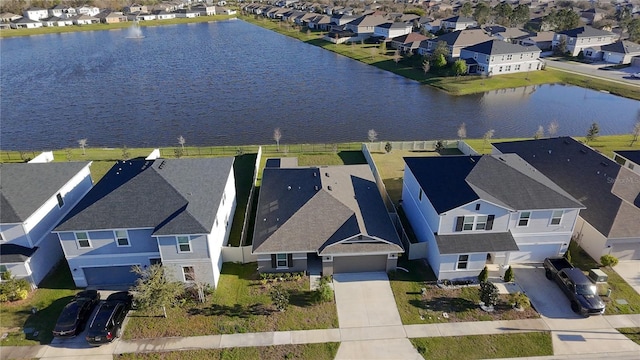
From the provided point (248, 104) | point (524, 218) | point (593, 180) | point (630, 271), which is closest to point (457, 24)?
point (248, 104)

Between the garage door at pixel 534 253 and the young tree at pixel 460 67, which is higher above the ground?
the young tree at pixel 460 67

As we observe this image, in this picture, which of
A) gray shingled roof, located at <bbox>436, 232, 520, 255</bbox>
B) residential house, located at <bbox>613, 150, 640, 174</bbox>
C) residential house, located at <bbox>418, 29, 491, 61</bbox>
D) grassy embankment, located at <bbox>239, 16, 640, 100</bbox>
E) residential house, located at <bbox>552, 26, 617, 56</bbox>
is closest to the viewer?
gray shingled roof, located at <bbox>436, 232, 520, 255</bbox>

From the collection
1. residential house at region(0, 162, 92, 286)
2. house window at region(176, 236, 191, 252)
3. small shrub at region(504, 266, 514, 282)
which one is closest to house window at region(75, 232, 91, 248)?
residential house at region(0, 162, 92, 286)

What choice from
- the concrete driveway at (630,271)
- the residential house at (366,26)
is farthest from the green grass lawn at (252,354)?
the residential house at (366,26)

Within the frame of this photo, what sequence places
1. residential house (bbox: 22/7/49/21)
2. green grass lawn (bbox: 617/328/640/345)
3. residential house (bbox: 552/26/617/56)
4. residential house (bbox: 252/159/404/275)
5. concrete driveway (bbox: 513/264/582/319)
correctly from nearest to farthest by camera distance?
green grass lawn (bbox: 617/328/640/345)
concrete driveway (bbox: 513/264/582/319)
residential house (bbox: 252/159/404/275)
residential house (bbox: 552/26/617/56)
residential house (bbox: 22/7/49/21)

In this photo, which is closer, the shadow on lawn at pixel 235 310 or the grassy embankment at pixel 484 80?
the shadow on lawn at pixel 235 310

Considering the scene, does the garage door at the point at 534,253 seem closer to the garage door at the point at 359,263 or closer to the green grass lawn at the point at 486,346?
the green grass lawn at the point at 486,346

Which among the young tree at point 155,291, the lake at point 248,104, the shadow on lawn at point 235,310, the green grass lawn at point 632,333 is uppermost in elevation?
the young tree at point 155,291

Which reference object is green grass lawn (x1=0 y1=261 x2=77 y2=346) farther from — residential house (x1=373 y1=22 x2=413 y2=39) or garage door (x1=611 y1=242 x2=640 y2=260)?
residential house (x1=373 y1=22 x2=413 y2=39)
